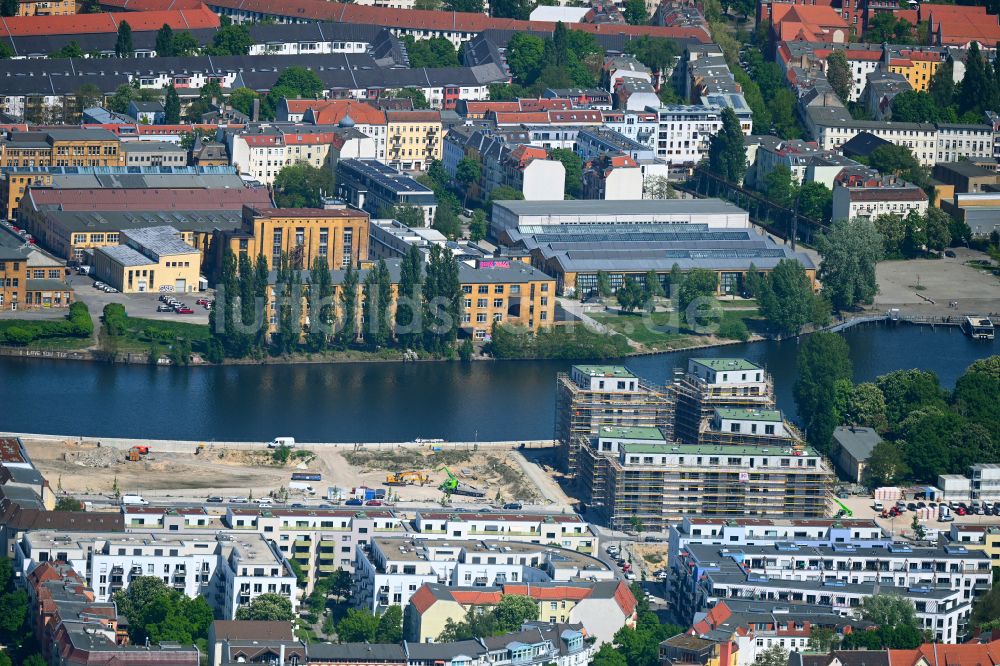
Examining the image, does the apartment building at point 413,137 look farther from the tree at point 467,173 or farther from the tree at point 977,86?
the tree at point 977,86

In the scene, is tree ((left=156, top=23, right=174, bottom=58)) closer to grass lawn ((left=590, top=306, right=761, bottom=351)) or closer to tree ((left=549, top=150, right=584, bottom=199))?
tree ((left=549, top=150, right=584, bottom=199))

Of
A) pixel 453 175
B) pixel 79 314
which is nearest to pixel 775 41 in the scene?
pixel 453 175

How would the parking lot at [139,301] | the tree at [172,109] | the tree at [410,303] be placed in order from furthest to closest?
the tree at [172,109] < the parking lot at [139,301] < the tree at [410,303]

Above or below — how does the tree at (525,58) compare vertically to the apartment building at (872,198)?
above

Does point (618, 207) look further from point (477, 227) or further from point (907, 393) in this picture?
point (907, 393)

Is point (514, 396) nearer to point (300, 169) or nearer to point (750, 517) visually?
point (750, 517)

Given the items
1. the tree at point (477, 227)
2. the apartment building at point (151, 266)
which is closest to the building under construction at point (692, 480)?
the apartment building at point (151, 266)

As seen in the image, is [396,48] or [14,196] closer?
[14,196]
